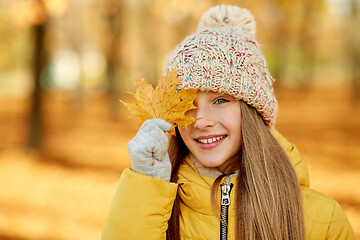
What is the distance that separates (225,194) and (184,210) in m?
0.25

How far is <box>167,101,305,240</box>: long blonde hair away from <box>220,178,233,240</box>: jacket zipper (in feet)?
0.13

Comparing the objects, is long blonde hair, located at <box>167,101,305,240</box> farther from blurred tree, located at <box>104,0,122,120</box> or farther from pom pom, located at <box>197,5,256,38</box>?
blurred tree, located at <box>104,0,122,120</box>

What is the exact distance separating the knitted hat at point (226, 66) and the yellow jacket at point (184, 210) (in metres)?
0.45

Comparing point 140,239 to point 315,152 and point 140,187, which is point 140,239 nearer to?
point 140,187

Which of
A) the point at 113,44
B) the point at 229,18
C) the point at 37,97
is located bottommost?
the point at 37,97

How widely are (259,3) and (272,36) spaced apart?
13.2m

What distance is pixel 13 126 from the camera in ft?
49.5

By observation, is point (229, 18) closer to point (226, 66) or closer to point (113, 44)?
point (226, 66)

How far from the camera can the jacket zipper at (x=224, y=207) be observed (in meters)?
1.91

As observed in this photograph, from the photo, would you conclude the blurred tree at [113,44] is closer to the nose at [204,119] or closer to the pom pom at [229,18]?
the pom pom at [229,18]

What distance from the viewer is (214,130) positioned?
6.55ft

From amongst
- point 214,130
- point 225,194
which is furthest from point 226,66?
point 225,194

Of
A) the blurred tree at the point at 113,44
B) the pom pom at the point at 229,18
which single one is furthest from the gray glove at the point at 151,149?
the blurred tree at the point at 113,44

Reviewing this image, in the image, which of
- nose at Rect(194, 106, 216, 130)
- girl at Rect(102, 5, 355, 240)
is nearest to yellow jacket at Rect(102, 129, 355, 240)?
girl at Rect(102, 5, 355, 240)
